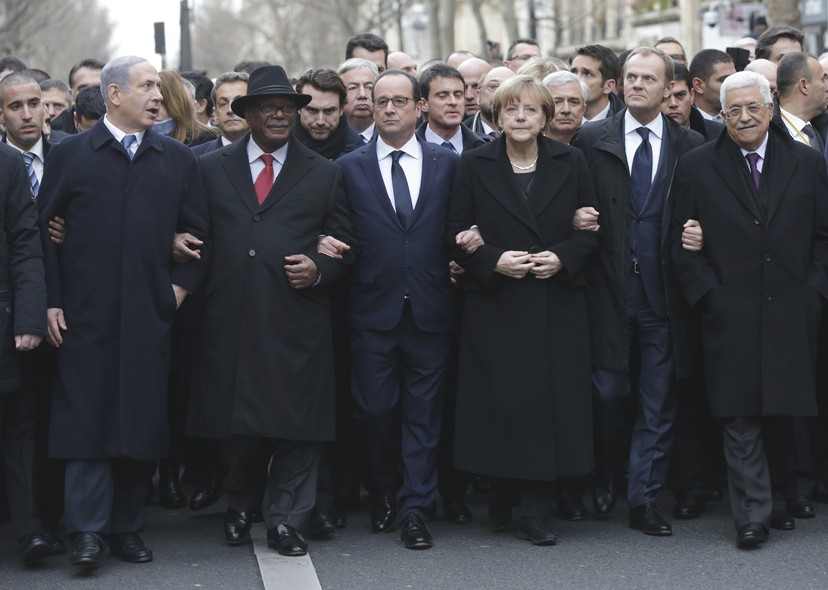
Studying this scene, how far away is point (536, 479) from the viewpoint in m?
8.30

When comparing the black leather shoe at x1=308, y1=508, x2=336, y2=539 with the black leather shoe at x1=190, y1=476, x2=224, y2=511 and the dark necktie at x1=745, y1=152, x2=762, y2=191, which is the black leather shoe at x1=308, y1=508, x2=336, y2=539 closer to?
the black leather shoe at x1=190, y1=476, x2=224, y2=511

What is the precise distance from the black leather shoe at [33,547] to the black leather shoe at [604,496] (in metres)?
2.93

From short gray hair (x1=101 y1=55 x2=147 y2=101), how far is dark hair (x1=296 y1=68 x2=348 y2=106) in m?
1.43

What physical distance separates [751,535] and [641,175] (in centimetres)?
201

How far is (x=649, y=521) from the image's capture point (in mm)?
8469

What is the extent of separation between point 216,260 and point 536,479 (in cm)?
199

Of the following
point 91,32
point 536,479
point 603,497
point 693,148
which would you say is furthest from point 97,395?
point 91,32

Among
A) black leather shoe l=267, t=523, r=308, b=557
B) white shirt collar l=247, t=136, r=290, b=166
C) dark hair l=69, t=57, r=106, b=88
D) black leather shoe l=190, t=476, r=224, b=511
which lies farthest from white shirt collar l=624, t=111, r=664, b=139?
dark hair l=69, t=57, r=106, b=88

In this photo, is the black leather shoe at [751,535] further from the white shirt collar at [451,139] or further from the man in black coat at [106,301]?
the white shirt collar at [451,139]

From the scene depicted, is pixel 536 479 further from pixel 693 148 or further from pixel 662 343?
pixel 693 148

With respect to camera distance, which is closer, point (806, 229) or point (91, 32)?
point (806, 229)

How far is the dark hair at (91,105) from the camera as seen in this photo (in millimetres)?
9953

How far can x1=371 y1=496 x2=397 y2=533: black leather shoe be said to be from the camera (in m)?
8.62

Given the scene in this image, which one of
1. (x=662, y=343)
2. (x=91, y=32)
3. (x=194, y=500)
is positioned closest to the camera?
(x=662, y=343)
